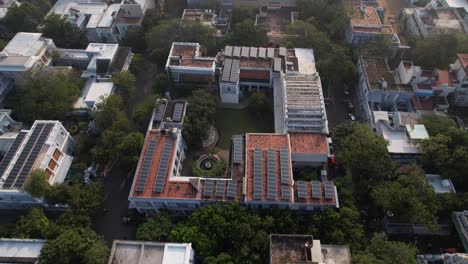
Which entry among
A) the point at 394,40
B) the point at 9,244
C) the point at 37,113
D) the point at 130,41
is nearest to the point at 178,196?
the point at 9,244

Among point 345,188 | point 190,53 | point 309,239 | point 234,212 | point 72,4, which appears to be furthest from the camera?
point 72,4

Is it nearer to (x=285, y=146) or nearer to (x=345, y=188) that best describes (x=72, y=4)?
(x=285, y=146)

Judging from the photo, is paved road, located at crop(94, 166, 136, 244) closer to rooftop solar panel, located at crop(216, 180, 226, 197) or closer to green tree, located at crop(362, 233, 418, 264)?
rooftop solar panel, located at crop(216, 180, 226, 197)

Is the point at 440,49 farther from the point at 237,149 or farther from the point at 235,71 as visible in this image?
the point at 237,149

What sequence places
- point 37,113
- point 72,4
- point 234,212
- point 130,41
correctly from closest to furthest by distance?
point 234,212, point 37,113, point 130,41, point 72,4

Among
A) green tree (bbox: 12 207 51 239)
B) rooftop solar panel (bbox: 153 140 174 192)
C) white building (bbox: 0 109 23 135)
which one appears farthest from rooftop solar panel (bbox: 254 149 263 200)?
white building (bbox: 0 109 23 135)

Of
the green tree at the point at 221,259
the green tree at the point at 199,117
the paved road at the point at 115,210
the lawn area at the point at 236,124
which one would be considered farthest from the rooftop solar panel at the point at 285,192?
the paved road at the point at 115,210

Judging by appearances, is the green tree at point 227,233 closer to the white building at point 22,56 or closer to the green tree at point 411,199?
the green tree at point 411,199
